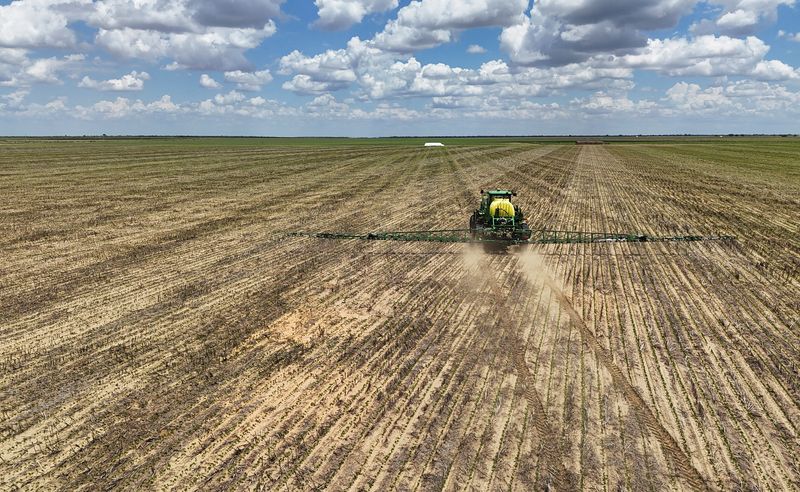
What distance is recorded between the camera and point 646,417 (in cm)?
783

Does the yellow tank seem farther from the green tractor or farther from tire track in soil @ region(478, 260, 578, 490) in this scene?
tire track in soil @ region(478, 260, 578, 490)

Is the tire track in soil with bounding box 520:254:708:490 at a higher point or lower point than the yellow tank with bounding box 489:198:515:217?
lower

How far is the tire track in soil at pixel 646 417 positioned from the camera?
6598 mm

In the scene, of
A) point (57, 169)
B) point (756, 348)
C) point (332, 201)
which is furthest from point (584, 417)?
point (57, 169)

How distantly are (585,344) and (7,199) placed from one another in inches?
1435

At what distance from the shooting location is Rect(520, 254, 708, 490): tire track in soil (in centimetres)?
660

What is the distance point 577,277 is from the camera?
15.4 meters

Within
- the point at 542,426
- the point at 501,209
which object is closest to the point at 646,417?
the point at 542,426

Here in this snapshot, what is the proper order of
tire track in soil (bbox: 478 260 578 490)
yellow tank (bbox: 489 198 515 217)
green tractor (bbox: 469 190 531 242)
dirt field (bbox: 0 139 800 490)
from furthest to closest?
yellow tank (bbox: 489 198 515 217) → green tractor (bbox: 469 190 531 242) → dirt field (bbox: 0 139 800 490) → tire track in soil (bbox: 478 260 578 490)

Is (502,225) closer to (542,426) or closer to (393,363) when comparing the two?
(393,363)

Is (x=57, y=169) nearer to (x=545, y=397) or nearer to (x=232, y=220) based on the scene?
(x=232, y=220)

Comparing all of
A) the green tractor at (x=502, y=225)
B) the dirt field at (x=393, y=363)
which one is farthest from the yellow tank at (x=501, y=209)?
the dirt field at (x=393, y=363)

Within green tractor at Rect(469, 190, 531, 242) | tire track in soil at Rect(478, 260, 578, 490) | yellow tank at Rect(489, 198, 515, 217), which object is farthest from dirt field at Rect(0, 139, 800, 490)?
yellow tank at Rect(489, 198, 515, 217)

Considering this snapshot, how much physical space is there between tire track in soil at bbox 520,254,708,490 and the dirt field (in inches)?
1.5
